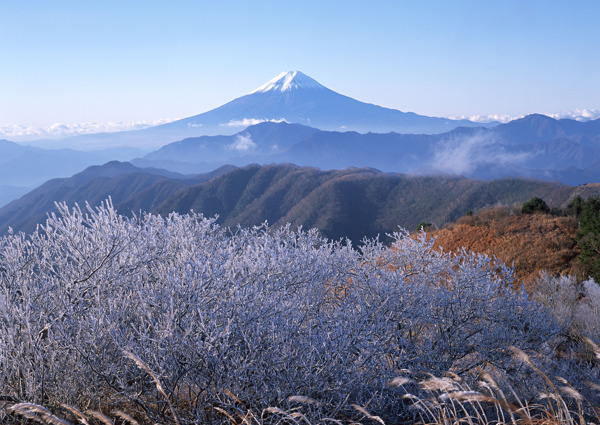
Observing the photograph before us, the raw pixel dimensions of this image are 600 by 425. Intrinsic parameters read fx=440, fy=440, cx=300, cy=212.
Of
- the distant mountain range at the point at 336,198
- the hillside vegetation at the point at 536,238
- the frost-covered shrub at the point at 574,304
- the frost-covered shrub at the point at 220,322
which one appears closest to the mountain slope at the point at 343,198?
the distant mountain range at the point at 336,198

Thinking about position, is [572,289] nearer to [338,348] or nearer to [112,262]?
[338,348]

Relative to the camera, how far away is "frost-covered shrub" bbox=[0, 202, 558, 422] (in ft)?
19.6

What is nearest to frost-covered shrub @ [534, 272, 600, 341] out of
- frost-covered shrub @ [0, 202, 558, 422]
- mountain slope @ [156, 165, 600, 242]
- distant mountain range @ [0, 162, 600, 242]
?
frost-covered shrub @ [0, 202, 558, 422]

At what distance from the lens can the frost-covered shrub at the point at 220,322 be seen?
5969 millimetres

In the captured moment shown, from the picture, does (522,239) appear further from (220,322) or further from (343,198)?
(343,198)

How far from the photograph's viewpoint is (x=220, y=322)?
263 inches

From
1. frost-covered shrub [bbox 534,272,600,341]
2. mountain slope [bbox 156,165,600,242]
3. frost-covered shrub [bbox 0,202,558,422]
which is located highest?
frost-covered shrub [bbox 0,202,558,422]

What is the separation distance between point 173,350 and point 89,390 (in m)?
1.62

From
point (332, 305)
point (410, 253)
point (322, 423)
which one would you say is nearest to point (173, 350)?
point (322, 423)

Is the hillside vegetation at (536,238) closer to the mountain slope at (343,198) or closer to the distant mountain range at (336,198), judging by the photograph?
the distant mountain range at (336,198)

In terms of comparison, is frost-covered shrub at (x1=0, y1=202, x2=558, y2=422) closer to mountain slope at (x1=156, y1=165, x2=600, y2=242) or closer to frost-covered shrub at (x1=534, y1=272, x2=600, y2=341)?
frost-covered shrub at (x1=534, y1=272, x2=600, y2=341)

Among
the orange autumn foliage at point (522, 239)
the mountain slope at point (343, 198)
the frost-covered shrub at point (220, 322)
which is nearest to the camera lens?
the frost-covered shrub at point (220, 322)

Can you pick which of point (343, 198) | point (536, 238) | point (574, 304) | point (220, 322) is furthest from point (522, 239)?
point (343, 198)

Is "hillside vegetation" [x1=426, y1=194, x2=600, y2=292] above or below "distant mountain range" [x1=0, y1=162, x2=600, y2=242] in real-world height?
above
